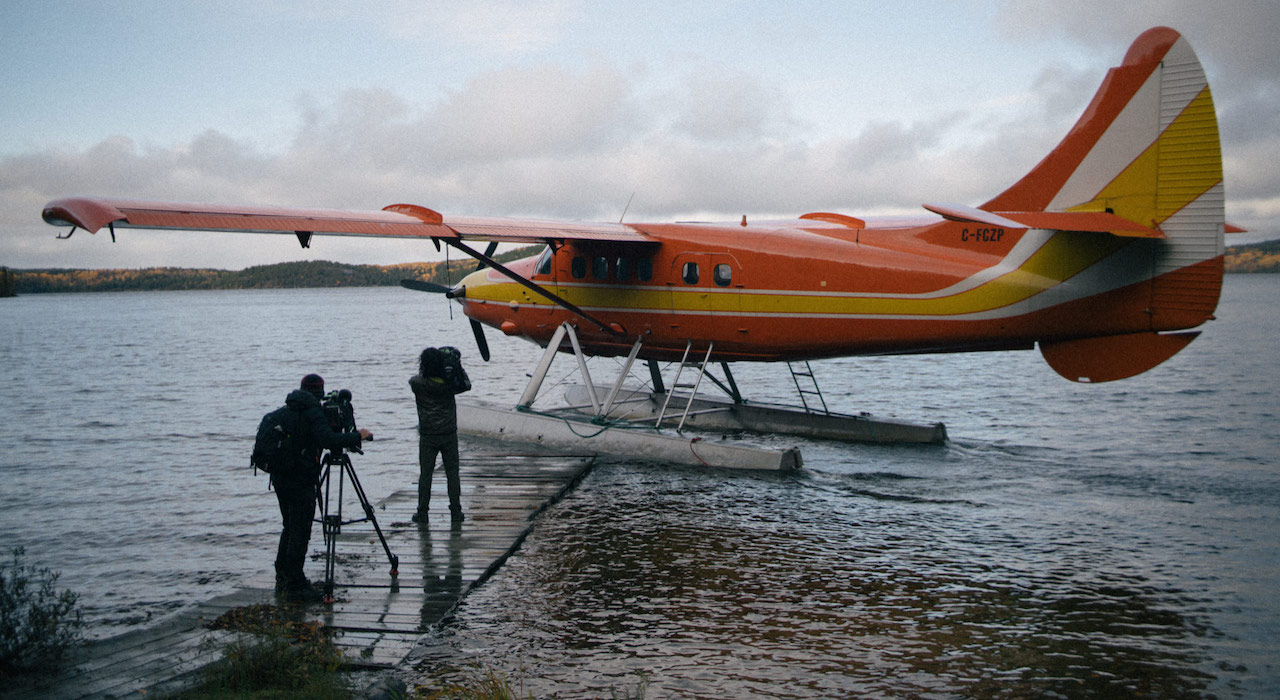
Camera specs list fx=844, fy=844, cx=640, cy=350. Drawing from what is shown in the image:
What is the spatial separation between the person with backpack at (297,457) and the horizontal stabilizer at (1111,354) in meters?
7.63

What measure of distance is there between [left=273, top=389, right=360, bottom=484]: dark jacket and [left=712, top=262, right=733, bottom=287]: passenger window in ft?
22.6

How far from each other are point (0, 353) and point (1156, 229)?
56.6 metres

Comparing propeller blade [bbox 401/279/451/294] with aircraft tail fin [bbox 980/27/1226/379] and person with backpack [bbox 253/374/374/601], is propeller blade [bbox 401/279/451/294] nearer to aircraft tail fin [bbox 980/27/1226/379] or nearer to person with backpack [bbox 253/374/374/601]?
person with backpack [bbox 253/374/374/601]

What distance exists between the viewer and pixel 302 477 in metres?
6.35

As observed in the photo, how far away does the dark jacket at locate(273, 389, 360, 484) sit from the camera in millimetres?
6211

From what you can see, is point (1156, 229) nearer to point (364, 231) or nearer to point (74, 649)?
point (364, 231)

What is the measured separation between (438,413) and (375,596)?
2.33 m

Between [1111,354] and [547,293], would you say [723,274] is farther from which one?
[1111,354]

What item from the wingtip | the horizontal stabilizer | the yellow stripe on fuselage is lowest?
the horizontal stabilizer

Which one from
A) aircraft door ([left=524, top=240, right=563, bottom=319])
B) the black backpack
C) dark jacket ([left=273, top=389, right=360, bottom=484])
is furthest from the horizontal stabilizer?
the black backpack

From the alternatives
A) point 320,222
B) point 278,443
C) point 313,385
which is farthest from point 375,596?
point 320,222

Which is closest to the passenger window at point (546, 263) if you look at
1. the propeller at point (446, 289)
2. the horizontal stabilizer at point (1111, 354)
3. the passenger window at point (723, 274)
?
the propeller at point (446, 289)

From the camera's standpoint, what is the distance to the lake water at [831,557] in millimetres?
5648

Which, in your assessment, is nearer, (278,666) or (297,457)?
(278,666)
